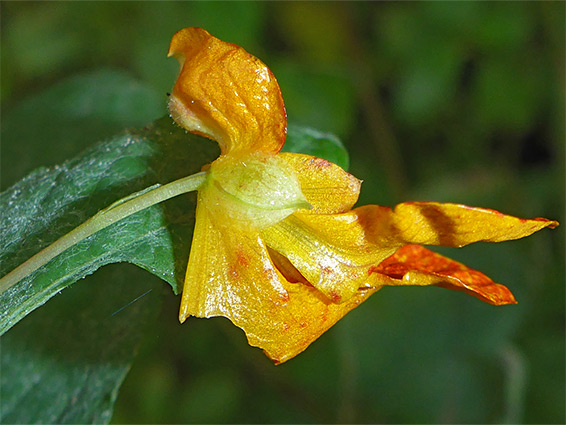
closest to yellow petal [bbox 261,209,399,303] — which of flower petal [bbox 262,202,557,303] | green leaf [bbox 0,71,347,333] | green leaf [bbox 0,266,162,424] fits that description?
flower petal [bbox 262,202,557,303]

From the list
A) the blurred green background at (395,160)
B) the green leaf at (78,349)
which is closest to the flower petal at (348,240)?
the green leaf at (78,349)

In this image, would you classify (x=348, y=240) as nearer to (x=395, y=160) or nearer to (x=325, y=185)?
(x=325, y=185)

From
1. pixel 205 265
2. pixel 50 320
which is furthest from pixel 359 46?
pixel 205 265

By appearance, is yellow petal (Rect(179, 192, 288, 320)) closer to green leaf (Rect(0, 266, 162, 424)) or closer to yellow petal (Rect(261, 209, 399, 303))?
yellow petal (Rect(261, 209, 399, 303))

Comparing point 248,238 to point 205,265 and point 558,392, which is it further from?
point 558,392

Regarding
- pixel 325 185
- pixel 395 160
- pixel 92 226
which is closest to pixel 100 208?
pixel 92 226

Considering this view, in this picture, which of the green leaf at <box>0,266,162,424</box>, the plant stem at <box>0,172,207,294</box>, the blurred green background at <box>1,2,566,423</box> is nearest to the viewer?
the plant stem at <box>0,172,207,294</box>
